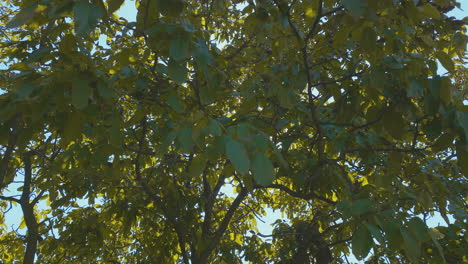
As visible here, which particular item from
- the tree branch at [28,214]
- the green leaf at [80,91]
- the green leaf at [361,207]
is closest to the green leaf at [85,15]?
the green leaf at [80,91]

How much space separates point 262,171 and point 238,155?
0.08 meters

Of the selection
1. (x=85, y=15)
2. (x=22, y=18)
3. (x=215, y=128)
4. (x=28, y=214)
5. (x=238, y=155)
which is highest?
(x=28, y=214)

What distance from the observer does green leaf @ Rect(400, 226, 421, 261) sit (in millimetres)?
1630

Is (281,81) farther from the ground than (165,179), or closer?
closer

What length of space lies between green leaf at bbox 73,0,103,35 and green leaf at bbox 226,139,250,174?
55 centimetres

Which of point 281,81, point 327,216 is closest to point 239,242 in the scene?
point 327,216

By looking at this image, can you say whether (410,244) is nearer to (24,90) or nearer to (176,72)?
(176,72)

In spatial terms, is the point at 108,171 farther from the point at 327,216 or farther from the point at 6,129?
the point at 327,216

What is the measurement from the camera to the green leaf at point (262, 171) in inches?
50.6

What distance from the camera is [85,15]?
4.75 feet

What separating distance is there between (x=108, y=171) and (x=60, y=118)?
Answer: 1.08m

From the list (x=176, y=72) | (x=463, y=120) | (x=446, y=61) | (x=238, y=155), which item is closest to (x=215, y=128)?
(x=238, y=155)

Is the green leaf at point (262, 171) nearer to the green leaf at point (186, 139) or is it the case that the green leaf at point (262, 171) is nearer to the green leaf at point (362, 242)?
the green leaf at point (186, 139)

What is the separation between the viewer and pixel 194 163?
170 cm
